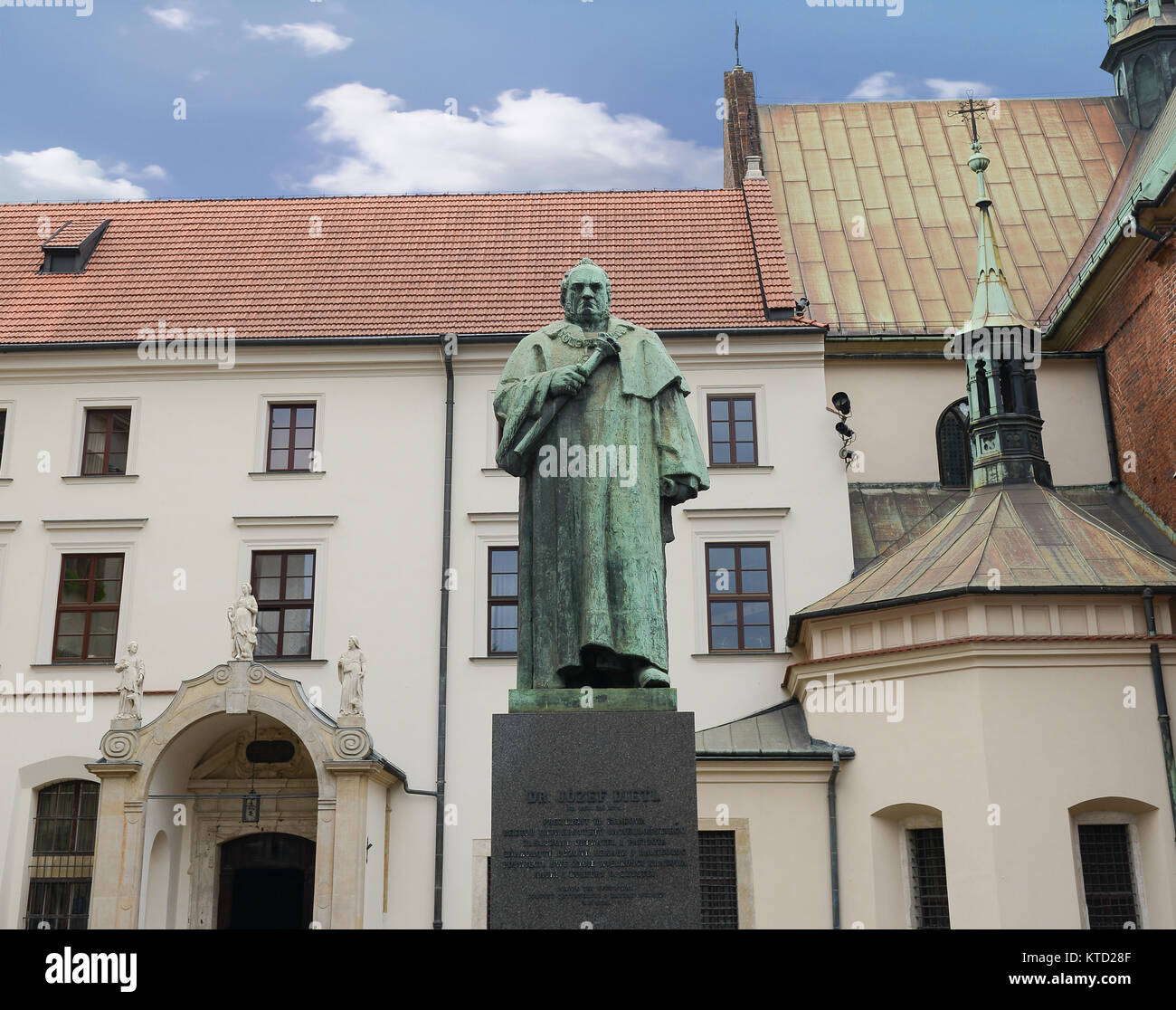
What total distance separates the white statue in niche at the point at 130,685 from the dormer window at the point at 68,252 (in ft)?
29.3

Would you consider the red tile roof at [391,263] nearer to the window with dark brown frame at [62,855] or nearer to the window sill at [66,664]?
the window sill at [66,664]

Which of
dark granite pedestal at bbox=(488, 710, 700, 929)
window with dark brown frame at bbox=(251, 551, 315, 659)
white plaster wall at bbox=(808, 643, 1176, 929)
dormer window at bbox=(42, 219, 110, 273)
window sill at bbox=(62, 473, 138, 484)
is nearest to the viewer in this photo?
dark granite pedestal at bbox=(488, 710, 700, 929)

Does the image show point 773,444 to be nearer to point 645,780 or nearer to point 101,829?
point 101,829

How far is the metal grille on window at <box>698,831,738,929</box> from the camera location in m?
18.1

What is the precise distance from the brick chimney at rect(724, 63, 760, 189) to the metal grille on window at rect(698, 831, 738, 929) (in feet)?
51.1

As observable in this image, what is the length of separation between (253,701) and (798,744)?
7.56 meters

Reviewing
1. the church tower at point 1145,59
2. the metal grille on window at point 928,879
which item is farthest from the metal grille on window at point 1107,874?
the church tower at point 1145,59

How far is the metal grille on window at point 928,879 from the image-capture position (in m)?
17.3

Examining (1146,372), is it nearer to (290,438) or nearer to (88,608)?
(290,438)

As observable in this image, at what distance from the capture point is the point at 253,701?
59.5 feet

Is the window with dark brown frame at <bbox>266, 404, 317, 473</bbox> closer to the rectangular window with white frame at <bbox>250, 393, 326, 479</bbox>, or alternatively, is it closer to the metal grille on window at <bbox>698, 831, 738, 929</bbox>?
the rectangular window with white frame at <bbox>250, 393, 326, 479</bbox>

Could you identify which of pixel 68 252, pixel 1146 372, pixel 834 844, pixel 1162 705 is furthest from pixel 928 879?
pixel 68 252

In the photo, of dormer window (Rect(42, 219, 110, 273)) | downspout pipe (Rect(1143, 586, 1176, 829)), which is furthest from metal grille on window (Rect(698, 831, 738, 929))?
dormer window (Rect(42, 219, 110, 273))
